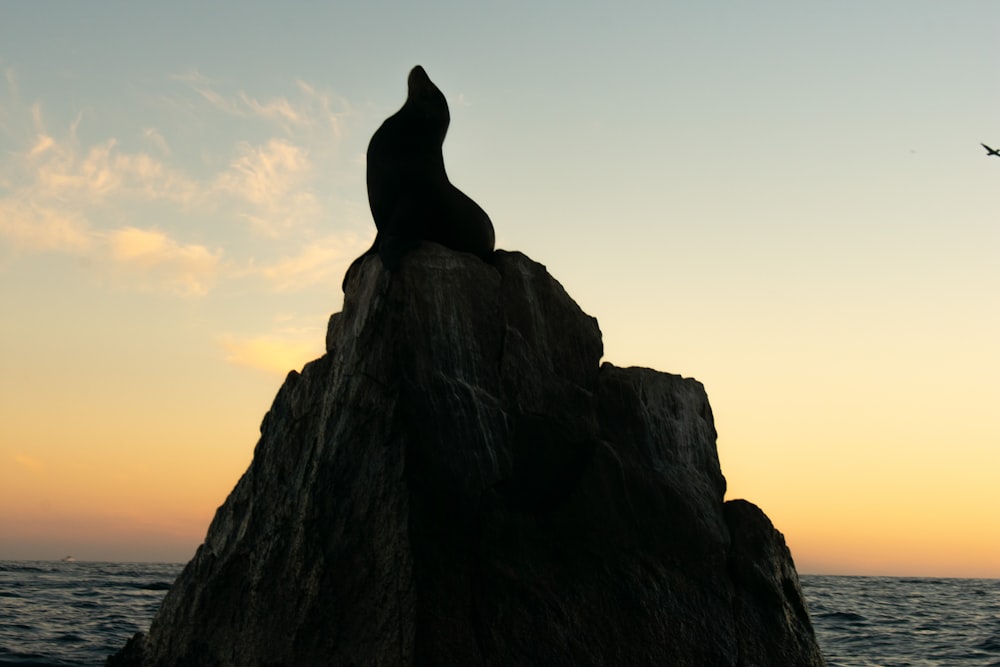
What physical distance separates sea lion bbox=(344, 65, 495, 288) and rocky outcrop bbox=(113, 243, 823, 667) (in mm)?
426

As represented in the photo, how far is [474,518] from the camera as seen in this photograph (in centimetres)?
708

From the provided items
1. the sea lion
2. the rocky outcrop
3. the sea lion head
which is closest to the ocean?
the rocky outcrop

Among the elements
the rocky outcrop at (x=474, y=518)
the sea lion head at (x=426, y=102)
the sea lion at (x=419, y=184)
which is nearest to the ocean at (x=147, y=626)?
the rocky outcrop at (x=474, y=518)

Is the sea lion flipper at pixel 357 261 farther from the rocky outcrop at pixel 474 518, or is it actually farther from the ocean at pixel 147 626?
the ocean at pixel 147 626

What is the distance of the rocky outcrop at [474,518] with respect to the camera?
6926 mm

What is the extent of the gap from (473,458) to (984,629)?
54.5ft

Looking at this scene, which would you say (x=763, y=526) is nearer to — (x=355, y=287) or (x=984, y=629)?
(x=355, y=287)

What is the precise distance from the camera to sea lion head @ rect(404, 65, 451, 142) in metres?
8.94

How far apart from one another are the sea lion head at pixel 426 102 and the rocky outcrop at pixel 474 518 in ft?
4.99

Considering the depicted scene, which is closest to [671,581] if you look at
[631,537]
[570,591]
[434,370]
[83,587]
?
[631,537]

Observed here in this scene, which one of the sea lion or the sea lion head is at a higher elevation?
the sea lion head

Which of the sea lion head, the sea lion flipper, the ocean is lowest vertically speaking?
the ocean

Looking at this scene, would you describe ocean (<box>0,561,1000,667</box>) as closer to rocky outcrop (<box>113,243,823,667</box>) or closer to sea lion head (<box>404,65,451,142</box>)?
rocky outcrop (<box>113,243,823,667</box>)

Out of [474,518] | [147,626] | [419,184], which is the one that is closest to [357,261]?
[419,184]
